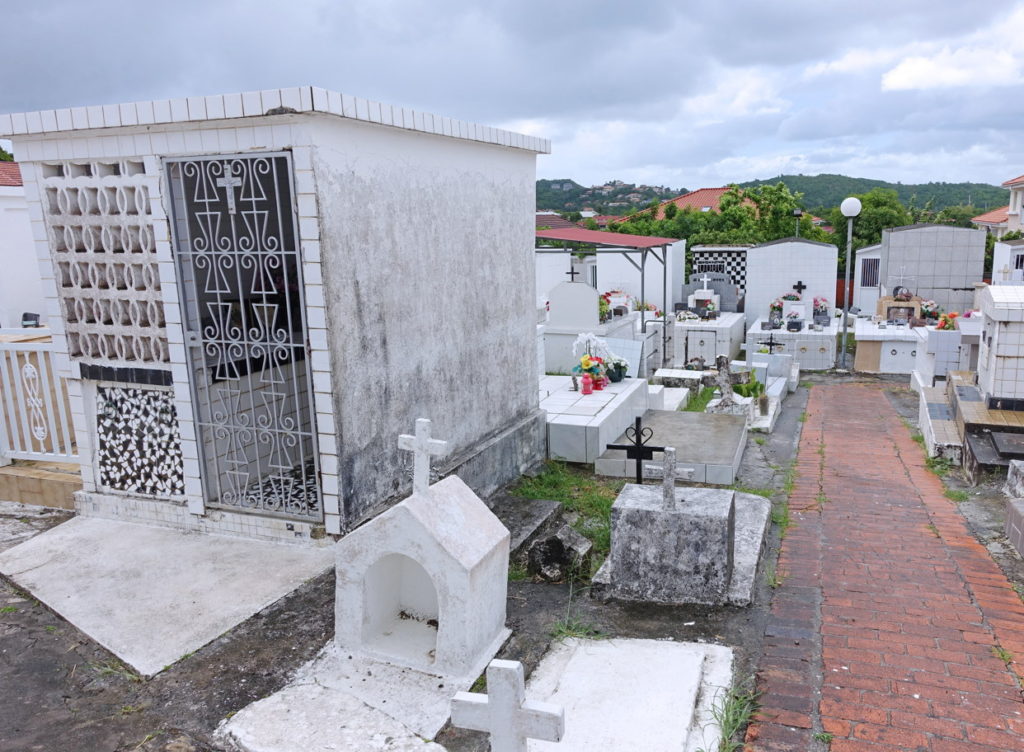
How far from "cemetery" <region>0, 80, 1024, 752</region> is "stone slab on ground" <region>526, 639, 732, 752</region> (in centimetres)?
2

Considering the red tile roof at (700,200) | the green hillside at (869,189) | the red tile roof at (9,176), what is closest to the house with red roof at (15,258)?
the red tile roof at (9,176)

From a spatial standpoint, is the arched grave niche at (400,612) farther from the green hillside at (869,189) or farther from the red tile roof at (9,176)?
the green hillside at (869,189)

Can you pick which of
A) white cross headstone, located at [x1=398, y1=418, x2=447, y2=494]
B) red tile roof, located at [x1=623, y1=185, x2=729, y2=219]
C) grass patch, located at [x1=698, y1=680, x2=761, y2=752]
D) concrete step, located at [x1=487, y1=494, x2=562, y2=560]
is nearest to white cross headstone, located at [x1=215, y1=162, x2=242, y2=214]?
white cross headstone, located at [x1=398, y1=418, x2=447, y2=494]

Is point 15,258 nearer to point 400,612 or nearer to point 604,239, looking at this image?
point 604,239

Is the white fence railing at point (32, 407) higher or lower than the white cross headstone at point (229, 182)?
lower

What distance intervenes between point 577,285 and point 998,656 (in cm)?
1047

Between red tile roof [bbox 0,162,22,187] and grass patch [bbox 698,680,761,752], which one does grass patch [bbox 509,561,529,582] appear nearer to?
grass patch [bbox 698,680,761,752]

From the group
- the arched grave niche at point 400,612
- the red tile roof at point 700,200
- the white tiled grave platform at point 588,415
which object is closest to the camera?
the arched grave niche at point 400,612

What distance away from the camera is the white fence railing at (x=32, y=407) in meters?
6.20

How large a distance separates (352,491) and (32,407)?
10.6 ft

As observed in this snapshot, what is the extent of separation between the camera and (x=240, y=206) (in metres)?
6.00

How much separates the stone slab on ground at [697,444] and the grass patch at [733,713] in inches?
165

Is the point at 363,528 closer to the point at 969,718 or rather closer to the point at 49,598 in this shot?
the point at 49,598

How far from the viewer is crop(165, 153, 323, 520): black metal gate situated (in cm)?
496
